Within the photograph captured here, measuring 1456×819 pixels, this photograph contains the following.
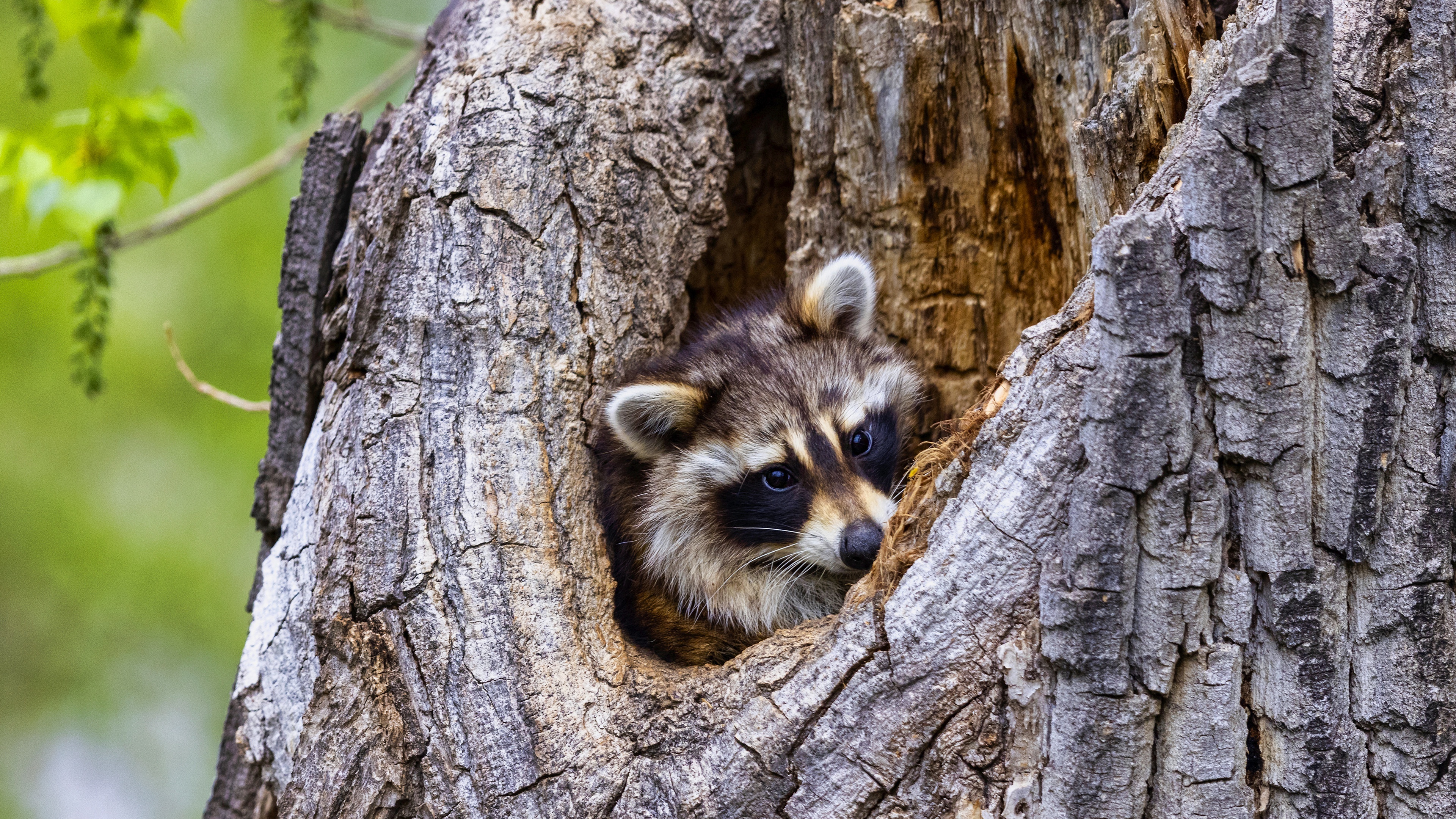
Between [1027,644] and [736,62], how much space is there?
96.0 inches

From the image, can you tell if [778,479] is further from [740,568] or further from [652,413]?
[652,413]

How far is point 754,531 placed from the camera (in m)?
3.56

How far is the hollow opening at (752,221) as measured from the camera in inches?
163

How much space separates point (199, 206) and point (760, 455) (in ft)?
9.72

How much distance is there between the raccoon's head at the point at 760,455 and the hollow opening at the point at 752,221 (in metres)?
0.46

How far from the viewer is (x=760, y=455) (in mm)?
3510

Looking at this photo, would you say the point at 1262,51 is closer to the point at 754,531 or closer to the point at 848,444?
the point at 848,444

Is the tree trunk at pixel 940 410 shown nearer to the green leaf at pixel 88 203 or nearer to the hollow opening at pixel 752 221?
the hollow opening at pixel 752 221

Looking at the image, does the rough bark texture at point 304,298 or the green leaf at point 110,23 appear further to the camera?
the green leaf at point 110,23

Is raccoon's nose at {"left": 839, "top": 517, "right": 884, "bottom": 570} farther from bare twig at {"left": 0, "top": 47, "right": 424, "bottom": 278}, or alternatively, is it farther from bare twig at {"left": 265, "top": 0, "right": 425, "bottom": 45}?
bare twig at {"left": 265, "top": 0, "right": 425, "bottom": 45}

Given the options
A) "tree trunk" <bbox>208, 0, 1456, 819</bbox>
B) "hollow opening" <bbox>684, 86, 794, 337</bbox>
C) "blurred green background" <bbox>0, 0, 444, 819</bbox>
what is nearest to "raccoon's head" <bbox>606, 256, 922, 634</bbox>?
"tree trunk" <bbox>208, 0, 1456, 819</bbox>

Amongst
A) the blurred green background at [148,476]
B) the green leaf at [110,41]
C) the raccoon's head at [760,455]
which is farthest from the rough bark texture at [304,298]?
the blurred green background at [148,476]

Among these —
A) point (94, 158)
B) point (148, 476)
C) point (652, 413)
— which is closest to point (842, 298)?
point (652, 413)

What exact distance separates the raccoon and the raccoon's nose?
0.15 meters
